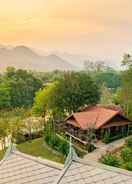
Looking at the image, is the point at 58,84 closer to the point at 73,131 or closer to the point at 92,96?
the point at 92,96

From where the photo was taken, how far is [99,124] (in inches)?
956

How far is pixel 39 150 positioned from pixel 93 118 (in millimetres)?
5348

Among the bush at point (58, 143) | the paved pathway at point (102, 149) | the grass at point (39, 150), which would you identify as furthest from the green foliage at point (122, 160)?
the bush at point (58, 143)

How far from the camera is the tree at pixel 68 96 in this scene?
93.3 feet

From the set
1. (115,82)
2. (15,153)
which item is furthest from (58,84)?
(115,82)

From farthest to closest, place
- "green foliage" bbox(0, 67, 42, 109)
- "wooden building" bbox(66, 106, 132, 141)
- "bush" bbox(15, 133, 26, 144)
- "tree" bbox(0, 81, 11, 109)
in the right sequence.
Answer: "green foliage" bbox(0, 67, 42, 109), "tree" bbox(0, 81, 11, 109), "wooden building" bbox(66, 106, 132, 141), "bush" bbox(15, 133, 26, 144)

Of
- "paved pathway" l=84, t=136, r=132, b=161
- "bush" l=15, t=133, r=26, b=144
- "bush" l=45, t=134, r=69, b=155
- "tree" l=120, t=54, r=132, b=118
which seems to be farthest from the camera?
"tree" l=120, t=54, r=132, b=118

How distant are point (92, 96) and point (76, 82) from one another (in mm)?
1844

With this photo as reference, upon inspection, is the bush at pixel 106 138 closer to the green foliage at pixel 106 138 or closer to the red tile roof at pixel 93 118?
the green foliage at pixel 106 138

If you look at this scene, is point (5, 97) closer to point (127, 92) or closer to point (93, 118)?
point (93, 118)

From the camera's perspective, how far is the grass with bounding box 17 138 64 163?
2024 centimetres

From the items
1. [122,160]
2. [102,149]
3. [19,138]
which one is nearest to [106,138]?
[102,149]

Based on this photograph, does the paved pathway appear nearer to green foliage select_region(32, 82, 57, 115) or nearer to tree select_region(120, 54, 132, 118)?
tree select_region(120, 54, 132, 118)

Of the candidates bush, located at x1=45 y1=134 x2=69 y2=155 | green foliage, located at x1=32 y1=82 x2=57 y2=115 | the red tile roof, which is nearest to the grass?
bush, located at x1=45 y1=134 x2=69 y2=155
